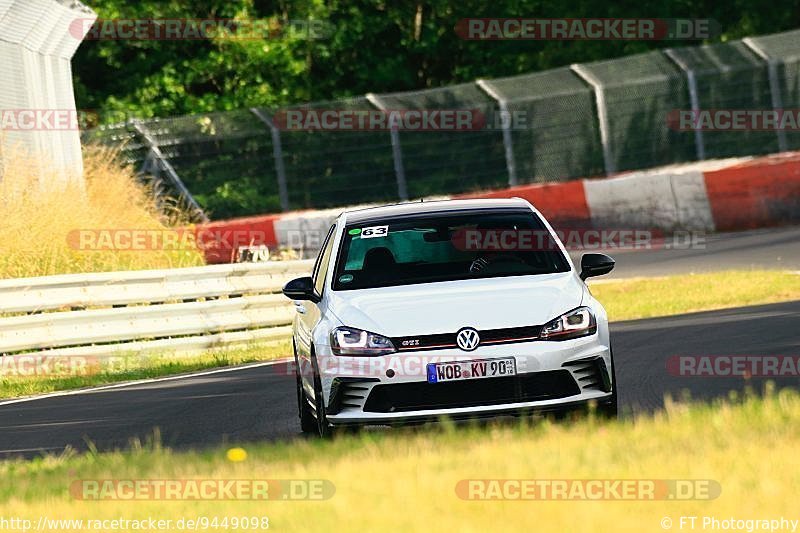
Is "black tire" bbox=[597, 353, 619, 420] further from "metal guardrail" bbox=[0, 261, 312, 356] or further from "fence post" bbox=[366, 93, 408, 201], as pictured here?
"fence post" bbox=[366, 93, 408, 201]

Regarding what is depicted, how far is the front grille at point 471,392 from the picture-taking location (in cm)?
1041

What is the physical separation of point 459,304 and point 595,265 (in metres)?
1.33

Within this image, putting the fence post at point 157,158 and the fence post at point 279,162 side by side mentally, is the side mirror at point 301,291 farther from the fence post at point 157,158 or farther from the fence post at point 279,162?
the fence post at point 279,162

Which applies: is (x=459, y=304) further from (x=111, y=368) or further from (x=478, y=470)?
(x=111, y=368)

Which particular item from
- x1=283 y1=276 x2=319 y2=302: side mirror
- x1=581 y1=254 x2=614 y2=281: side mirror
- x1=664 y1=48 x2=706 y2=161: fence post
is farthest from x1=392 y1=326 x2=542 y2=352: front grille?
x1=664 y1=48 x2=706 y2=161: fence post

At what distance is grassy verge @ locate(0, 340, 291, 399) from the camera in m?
17.6

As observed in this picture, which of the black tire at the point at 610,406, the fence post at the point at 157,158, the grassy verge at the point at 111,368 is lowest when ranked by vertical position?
the fence post at the point at 157,158

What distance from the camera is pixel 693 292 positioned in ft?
72.8

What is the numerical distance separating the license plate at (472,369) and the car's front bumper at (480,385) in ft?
0.10

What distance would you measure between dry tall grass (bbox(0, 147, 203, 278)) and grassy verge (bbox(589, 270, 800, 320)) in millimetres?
5651

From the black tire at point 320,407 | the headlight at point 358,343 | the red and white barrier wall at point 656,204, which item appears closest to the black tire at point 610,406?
the headlight at point 358,343

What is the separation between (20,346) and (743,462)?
11298 millimetres

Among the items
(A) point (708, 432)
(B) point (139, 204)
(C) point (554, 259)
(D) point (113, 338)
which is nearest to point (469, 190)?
(B) point (139, 204)

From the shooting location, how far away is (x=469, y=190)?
3225cm
